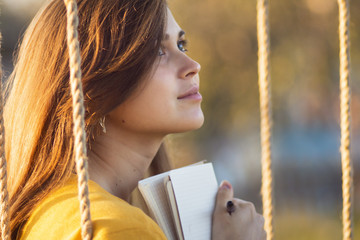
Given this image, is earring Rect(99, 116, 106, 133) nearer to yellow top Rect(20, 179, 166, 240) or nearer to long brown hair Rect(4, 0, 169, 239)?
long brown hair Rect(4, 0, 169, 239)

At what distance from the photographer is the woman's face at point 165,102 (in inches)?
41.3

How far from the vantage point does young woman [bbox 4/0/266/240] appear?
37.4 inches

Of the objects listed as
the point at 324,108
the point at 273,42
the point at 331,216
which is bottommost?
the point at 331,216

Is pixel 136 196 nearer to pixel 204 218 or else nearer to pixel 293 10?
pixel 204 218

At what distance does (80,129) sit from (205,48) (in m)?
5.82

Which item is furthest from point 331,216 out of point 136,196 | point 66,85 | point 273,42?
point 66,85

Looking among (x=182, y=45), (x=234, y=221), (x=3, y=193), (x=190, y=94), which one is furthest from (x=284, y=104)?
(x=3, y=193)

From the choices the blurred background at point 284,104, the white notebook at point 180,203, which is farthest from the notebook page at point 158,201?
the blurred background at point 284,104

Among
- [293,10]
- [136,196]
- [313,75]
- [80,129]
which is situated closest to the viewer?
[80,129]

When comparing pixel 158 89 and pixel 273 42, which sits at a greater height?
pixel 273 42

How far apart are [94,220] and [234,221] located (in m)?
0.35

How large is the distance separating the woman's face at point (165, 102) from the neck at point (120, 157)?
3 cm

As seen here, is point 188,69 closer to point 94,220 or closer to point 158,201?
point 158,201

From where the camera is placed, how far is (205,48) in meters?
6.41
